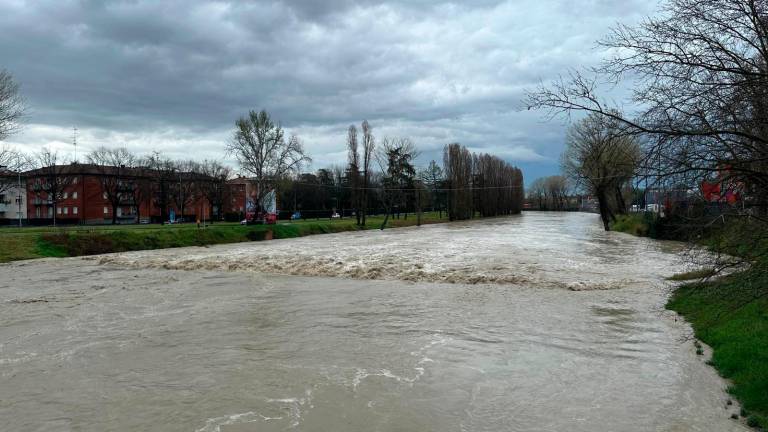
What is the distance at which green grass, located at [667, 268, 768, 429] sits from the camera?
5.35 metres

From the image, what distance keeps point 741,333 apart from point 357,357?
22.8 feet

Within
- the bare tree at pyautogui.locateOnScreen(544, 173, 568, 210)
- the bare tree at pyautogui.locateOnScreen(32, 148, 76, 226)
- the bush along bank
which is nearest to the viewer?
the bush along bank

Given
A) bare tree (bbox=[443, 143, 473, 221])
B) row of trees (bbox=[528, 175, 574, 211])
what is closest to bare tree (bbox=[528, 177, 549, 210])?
row of trees (bbox=[528, 175, 574, 211])

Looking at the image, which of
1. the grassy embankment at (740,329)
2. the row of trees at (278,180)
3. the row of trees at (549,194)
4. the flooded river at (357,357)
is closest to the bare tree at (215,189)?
the row of trees at (278,180)

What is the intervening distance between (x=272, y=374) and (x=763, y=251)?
7023 millimetres

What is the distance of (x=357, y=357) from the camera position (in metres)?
9.31

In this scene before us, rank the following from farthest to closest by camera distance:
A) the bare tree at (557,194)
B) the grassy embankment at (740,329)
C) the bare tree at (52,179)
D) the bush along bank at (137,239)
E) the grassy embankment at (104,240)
→ the bare tree at (557,194) < the bare tree at (52,179) < the bush along bank at (137,239) < the grassy embankment at (104,240) < the grassy embankment at (740,329)

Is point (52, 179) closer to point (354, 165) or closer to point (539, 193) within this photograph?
point (354, 165)

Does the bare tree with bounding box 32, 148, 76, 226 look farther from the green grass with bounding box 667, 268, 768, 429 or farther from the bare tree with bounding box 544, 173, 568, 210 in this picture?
the bare tree with bounding box 544, 173, 568, 210

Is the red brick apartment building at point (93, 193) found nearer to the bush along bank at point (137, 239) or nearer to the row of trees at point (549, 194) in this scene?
the bush along bank at point (137, 239)

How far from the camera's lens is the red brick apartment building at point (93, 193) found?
247 ft

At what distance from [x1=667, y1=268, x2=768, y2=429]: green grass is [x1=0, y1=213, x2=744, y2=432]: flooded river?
31cm

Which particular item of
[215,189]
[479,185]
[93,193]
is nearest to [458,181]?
[479,185]

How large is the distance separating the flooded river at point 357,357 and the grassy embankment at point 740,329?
30 cm
